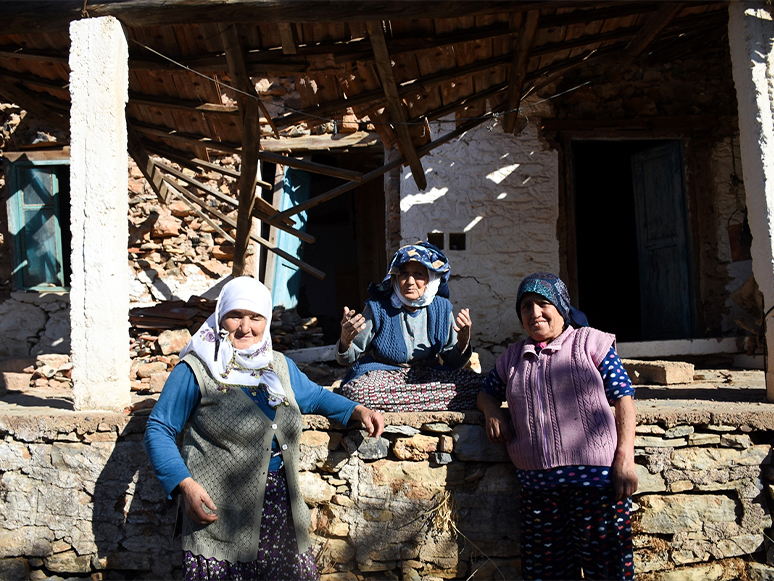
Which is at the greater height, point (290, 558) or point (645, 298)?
point (645, 298)

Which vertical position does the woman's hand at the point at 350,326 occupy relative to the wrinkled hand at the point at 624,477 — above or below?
above

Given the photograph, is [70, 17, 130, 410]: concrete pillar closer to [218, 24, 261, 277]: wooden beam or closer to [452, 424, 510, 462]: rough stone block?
[218, 24, 261, 277]: wooden beam

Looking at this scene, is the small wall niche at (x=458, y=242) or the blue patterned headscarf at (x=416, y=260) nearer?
the blue patterned headscarf at (x=416, y=260)

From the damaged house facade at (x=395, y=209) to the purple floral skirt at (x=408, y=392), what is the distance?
7 centimetres

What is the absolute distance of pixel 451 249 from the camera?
580 cm

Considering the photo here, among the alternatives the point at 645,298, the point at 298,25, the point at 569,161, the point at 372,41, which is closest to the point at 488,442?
the point at 372,41

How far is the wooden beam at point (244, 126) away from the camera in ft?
11.2

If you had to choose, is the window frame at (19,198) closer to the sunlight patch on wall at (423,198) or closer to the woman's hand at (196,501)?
the sunlight patch on wall at (423,198)

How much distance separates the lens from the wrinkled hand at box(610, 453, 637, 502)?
2166 millimetres

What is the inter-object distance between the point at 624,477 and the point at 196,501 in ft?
5.13

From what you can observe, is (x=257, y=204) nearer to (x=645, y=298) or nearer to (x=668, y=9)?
(x=668, y=9)

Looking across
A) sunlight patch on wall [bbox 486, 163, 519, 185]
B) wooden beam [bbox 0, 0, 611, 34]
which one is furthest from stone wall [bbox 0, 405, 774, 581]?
sunlight patch on wall [bbox 486, 163, 519, 185]

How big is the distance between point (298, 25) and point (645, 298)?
195 inches

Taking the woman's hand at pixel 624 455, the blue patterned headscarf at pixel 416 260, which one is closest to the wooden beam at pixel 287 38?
the blue patterned headscarf at pixel 416 260
